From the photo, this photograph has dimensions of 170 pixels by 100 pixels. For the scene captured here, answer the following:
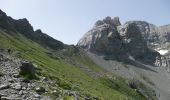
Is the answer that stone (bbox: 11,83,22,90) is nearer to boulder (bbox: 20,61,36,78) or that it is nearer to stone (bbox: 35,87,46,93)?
→ stone (bbox: 35,87,46,93)

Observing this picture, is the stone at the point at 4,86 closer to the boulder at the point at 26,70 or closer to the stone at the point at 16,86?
the stone at the point at 16,86

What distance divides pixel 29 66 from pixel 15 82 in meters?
7.15

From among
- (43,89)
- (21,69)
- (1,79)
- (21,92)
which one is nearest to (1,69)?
(21,69)

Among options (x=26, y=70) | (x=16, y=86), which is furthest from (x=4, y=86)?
(x=26, y=70)

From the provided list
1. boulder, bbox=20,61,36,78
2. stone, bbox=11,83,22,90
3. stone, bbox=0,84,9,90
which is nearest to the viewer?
stone, bbox=0,84,9,90

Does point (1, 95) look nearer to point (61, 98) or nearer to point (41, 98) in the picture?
point (41, 98)

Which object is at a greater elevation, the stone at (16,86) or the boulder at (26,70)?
the boulder at (26,70)

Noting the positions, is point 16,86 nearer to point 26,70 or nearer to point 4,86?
point 4,86

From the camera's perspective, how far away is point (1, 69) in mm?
38625

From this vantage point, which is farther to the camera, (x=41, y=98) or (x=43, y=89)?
(x=43, y=89)

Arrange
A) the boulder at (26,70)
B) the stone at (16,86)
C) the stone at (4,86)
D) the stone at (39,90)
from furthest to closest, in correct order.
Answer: the boulder at (26,70) → the stone at (39,90) → the stone at (16,86) → the stone at (4,86)

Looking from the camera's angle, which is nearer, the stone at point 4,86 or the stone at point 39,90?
the stone at point 4,86

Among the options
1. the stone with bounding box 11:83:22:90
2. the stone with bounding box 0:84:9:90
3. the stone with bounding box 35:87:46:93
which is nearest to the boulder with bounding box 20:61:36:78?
the stone with bounding box 35:87:46:93

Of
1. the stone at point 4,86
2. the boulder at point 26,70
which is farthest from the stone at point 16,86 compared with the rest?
the boulder at point 26,70
